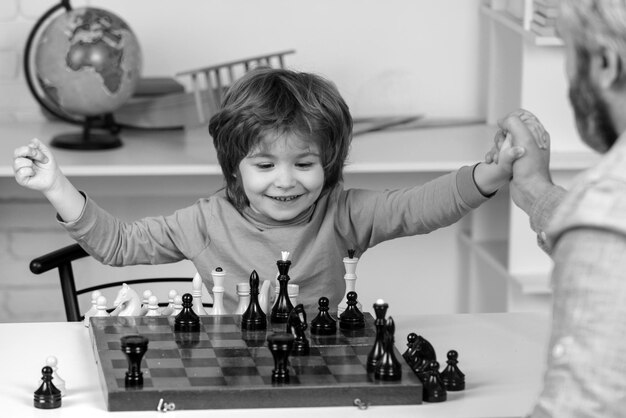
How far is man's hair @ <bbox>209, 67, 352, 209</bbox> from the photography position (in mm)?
1988

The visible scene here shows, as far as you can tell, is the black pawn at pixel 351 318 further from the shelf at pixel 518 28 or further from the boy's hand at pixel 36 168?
the shelf at pixel 518 28

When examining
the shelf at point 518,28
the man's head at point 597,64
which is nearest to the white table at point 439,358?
the man's head at point 597,64

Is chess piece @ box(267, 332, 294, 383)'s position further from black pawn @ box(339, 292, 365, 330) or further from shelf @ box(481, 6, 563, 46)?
shelf @ box(481, 6, 563, 46)

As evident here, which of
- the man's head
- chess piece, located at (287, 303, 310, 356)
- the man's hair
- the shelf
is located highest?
the man's head

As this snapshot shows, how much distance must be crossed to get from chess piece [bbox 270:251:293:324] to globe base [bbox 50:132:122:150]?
1.43 metres

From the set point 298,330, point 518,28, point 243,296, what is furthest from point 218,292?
point 518,28

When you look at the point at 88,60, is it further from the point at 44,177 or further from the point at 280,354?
the point at 280,354

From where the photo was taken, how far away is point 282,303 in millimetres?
1795

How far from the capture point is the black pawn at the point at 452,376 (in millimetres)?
1581

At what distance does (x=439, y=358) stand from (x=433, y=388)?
0.20 metres

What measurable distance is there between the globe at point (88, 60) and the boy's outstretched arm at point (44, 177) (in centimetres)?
116

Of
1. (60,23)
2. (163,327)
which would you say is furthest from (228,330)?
(60,23)

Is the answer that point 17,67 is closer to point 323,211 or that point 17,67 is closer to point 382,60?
point 382,60

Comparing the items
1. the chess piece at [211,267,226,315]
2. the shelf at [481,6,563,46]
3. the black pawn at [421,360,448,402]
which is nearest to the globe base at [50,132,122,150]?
the shelf at [481,6,563,46]
